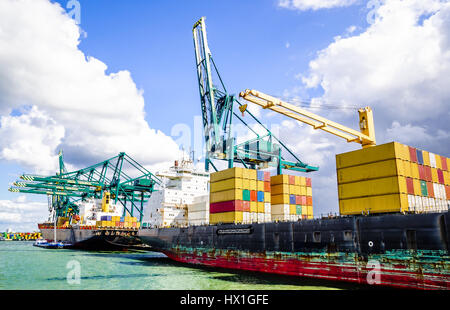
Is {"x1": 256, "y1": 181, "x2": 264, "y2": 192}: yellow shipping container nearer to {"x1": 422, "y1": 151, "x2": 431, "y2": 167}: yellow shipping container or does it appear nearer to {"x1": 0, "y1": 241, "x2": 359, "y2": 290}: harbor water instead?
{"x1": 0, "y1": 241, "x2": 359, "y2": 290}: harbor water

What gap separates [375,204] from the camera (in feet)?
74.2

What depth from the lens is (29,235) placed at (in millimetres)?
144125

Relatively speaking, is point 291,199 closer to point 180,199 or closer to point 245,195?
point 245,195

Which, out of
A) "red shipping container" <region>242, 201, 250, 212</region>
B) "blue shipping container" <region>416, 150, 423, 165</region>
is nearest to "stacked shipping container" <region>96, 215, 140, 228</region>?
"red shipping container" <region>242, 201, 250, 212</region>

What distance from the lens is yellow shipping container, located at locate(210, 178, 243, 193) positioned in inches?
1364

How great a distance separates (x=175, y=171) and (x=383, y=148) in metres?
39.6

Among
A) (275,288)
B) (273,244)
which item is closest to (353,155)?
(273,244)

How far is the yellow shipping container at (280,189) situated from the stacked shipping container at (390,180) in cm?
1379

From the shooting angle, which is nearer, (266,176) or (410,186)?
(410,186)

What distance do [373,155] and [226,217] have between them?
17.4 meters

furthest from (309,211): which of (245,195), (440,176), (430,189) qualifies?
(430,189)

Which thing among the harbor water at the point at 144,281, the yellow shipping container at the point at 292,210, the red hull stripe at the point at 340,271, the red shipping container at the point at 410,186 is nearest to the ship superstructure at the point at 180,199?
the yellow shipping container at the point at 292,210

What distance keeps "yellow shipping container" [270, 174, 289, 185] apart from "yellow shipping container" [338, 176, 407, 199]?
46.9ft
